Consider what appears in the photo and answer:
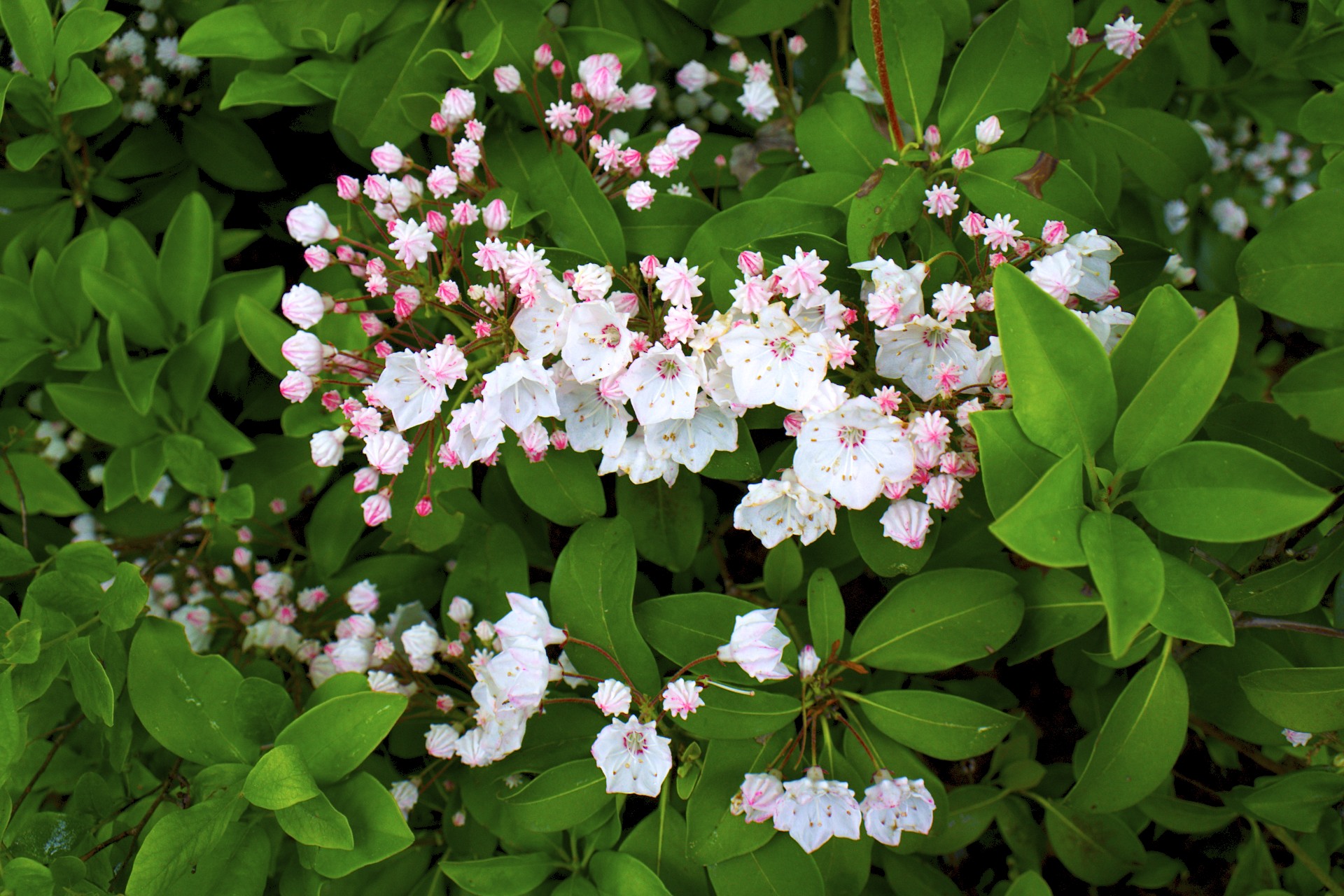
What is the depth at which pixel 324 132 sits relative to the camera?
234cm

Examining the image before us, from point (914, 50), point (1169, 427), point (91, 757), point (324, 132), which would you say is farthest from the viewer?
point (324, 132)

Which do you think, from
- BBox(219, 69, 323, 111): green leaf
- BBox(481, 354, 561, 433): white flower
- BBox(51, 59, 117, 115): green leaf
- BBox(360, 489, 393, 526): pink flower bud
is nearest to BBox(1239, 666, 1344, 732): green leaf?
BBox(481, 354, 561, 433): white flower

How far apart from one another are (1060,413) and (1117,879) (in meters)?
1.44

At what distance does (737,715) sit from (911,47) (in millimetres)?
1275

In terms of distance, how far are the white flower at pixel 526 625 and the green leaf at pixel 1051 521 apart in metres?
0.82

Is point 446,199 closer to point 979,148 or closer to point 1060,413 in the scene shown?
point 979,148

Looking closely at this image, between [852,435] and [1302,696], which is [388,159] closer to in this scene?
[852,435]

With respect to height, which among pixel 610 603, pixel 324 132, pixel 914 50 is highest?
pixel 914 50

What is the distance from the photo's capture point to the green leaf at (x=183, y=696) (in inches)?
60.4

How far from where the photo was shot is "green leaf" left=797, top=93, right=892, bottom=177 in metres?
1.70

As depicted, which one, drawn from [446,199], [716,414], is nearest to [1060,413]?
[716,414]

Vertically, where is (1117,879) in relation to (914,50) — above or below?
below

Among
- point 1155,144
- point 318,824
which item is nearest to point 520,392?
point 318,824

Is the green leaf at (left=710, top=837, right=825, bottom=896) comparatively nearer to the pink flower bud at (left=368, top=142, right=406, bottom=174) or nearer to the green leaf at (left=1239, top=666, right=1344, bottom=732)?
the green leaf at (left=1239, top=666, right=1344, bottom=732)
